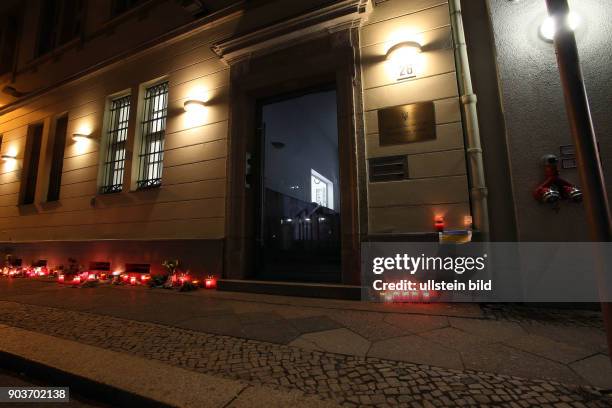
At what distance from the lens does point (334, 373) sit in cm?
206

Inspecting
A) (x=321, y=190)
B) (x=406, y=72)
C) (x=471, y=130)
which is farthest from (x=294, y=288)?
(x=321, y=190)

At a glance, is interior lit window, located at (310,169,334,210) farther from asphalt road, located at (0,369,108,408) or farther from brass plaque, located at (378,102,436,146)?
asphalt road, located at (0,369,108,408)

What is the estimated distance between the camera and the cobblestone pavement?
67.2 inches

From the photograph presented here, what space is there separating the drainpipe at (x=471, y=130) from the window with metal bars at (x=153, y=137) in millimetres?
6329

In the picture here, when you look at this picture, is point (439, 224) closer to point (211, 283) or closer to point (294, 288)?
point (294, 288)

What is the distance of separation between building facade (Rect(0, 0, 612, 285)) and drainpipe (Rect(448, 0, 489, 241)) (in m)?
0.03

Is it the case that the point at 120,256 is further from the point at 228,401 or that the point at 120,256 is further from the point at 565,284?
the point at 565,284

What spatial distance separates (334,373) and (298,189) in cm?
810

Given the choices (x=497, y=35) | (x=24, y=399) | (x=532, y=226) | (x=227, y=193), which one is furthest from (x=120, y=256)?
(x=497, y=35)

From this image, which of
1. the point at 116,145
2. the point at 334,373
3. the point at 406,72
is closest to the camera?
the point at 334,373

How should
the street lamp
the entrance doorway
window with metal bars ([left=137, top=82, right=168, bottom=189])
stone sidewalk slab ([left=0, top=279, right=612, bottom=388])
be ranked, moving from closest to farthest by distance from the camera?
the street lamp < stone sidewalk slab ([left=0, top=279, right=612, bottom=388]) < the entrance doorway < window with metal bars ([left=137, top=82, right=168, bottom=189])

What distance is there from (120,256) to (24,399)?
5021mm

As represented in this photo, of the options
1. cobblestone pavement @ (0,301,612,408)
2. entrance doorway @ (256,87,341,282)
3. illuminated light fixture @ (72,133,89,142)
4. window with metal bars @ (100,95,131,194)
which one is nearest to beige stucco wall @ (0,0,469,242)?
illuminated light fixture @ (72,133,89,142)

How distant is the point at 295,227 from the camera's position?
22.1 feet
